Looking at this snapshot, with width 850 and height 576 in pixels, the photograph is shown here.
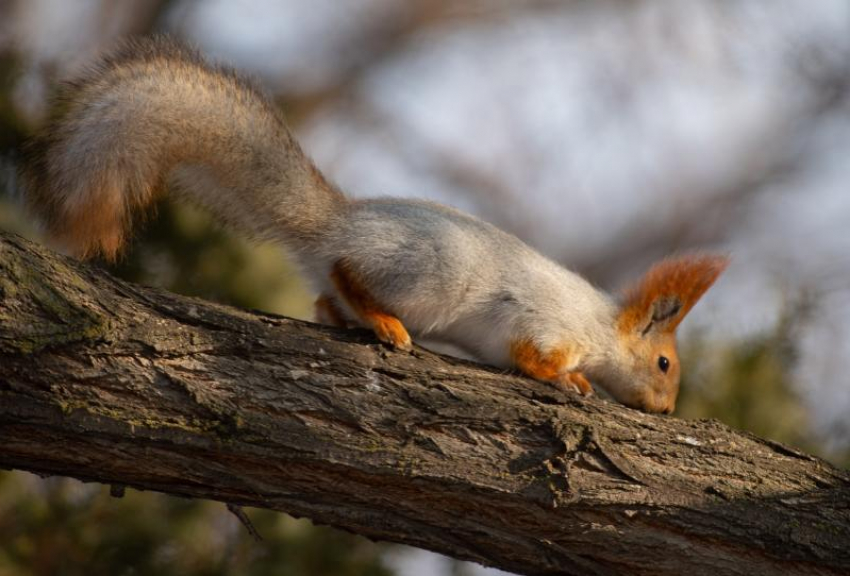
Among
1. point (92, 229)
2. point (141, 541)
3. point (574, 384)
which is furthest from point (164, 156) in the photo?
point (141, 541)

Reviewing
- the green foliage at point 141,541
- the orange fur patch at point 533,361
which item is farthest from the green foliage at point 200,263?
the orange fur patch at point 533,361

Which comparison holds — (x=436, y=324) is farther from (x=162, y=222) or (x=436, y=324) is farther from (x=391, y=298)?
(x=162, y=222)

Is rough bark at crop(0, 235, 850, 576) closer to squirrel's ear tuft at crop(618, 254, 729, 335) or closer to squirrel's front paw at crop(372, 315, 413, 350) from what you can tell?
squirrel's front paw at crop(372, 315, 413, 350)

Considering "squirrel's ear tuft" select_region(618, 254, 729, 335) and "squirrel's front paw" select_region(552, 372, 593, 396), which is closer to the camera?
"squirrel's front paw" select_region(552, 372, 593, 396)

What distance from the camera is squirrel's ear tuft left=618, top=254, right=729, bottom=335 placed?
3973 millimetres

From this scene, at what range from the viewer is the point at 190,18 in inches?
321

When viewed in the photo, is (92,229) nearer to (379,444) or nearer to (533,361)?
(379,444)

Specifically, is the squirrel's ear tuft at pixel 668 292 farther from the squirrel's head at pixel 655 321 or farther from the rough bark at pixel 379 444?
the rough bark at pixel 379 444

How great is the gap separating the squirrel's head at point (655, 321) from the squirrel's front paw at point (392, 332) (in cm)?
107

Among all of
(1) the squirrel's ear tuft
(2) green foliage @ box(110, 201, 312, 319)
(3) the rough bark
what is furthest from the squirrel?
(2) green foliage @ box(110, 201, 312, 319)

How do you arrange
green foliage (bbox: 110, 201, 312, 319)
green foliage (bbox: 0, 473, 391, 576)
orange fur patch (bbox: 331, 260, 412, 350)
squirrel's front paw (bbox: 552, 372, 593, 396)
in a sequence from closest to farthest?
1. orange fur patch (bbox: 331, 260, 412, 350)
2. squirrel's front paw (bbox: 552, 372, 593, 396)
3. green foliage (bbox: 0, 473, 391, 576)
4. green foliage (bbox: 110, 201, 312, 319)

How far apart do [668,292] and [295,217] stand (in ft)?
4.86

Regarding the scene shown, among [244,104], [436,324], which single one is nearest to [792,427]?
[436,324]

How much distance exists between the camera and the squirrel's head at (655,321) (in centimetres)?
397
